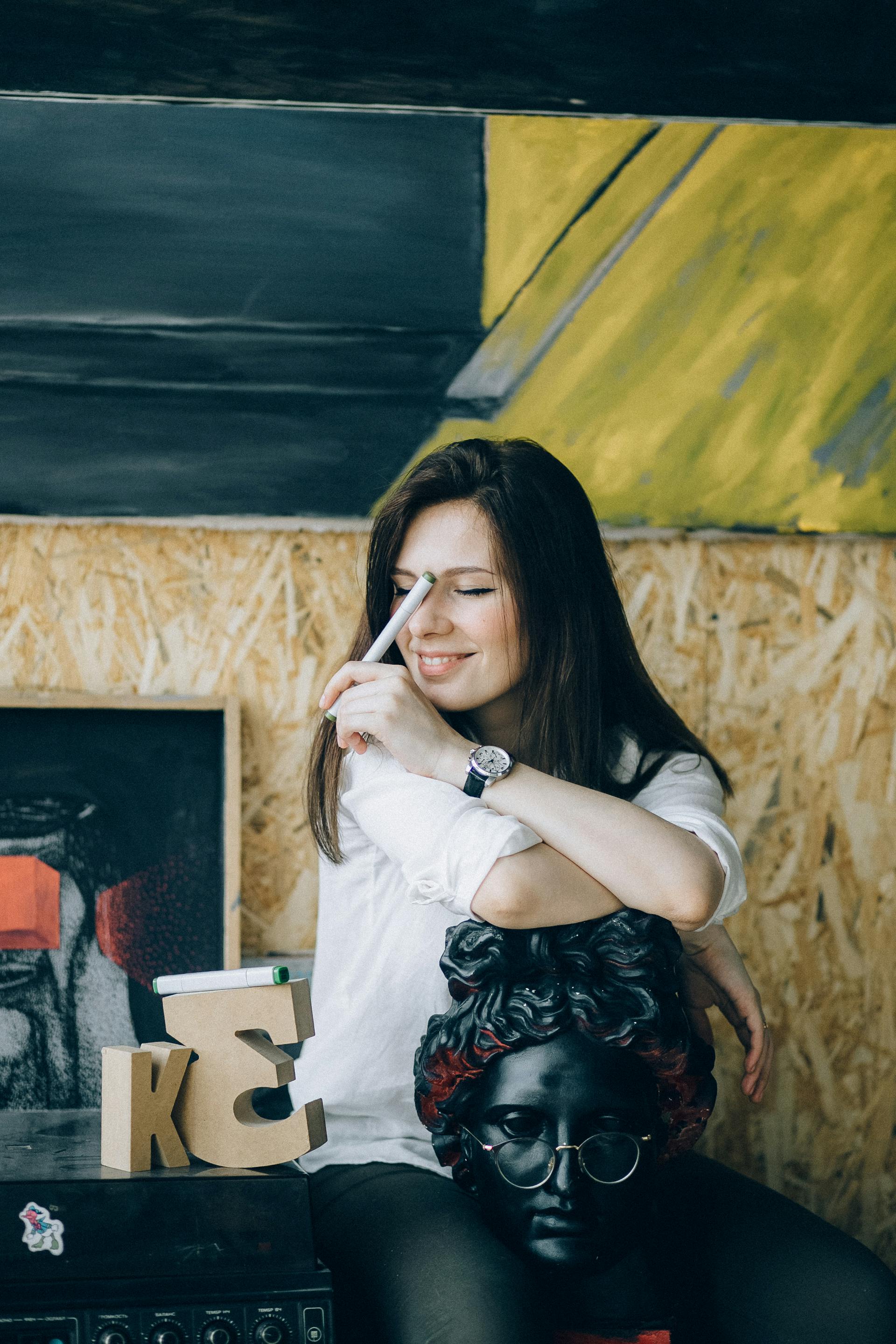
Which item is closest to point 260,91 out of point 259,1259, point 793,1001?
point 259,1259

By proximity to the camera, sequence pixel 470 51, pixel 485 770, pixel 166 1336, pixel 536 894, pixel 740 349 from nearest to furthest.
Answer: pixel 166 1336 → pixel 536 894 → pixel 485 770 → pixel 470 51 → pixel 740 349

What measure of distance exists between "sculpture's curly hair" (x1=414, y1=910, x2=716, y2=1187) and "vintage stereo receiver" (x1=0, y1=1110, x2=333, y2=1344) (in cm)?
17

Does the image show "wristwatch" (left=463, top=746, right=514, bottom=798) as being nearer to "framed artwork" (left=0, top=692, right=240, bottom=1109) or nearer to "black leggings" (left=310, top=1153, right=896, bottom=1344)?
"black leggings" (left=310, top=1153, right=896, bottom=1344)

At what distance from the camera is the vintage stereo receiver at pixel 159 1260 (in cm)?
98

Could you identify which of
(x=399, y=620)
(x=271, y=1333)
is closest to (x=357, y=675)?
(x=399, y=620)

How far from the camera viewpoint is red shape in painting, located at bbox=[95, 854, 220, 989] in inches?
64.5

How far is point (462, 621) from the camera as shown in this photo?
137 cm

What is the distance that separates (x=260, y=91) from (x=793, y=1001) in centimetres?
155

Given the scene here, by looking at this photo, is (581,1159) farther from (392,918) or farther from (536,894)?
(392,918)

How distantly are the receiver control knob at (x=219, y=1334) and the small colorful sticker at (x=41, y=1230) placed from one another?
15cm

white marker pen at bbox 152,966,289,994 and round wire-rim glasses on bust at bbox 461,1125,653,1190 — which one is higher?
white marker pen at bbox 152,966,289,994

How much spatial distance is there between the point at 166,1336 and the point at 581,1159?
39 centimetres

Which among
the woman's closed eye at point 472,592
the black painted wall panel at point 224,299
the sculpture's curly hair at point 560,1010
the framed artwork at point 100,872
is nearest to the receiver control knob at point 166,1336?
the sculpture's curly hair at point 560,1010

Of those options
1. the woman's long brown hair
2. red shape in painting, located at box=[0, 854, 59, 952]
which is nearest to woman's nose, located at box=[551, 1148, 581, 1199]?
the woman's long brown hair
